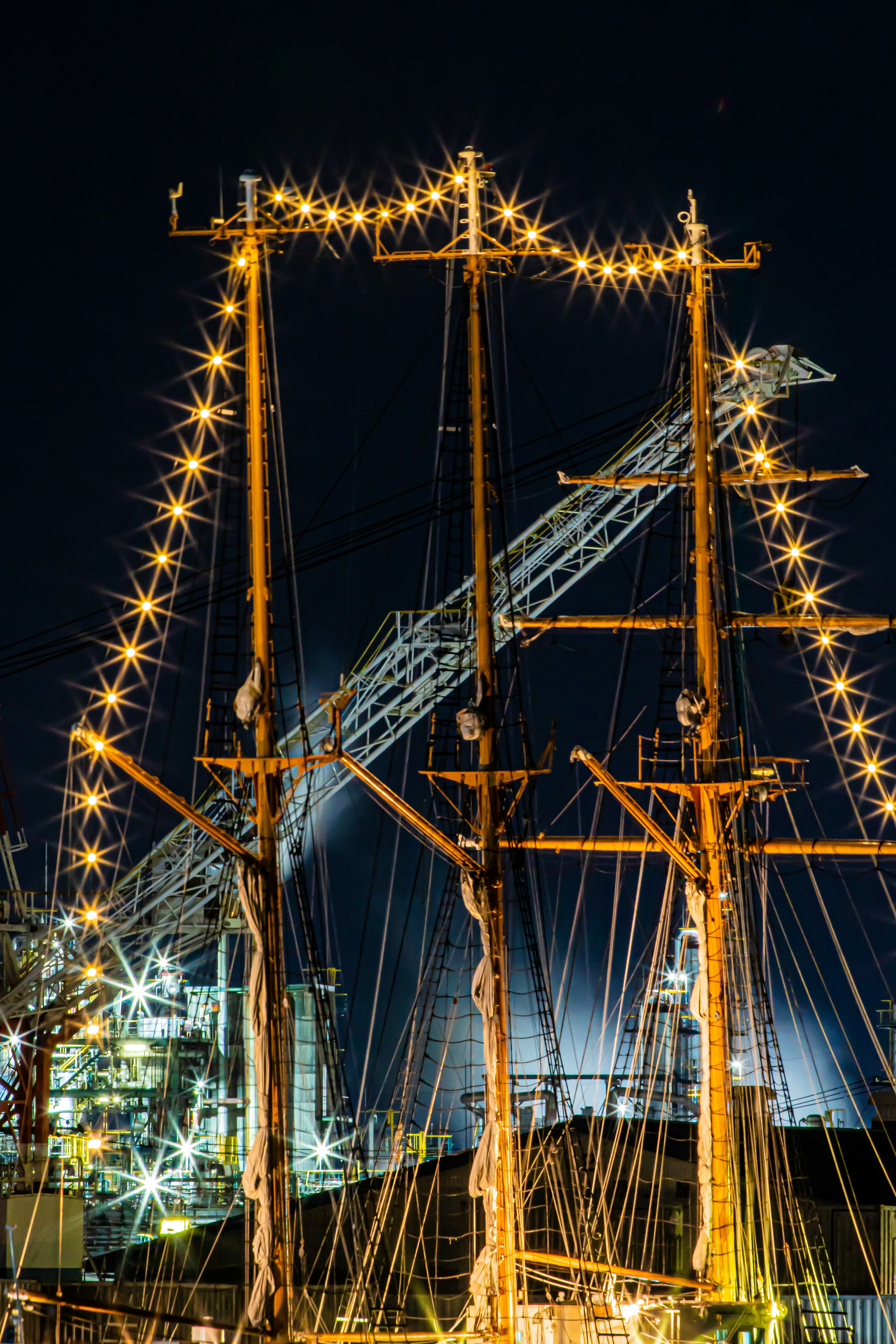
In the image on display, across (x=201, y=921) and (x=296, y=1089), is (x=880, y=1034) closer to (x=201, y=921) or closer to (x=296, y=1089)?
(x=296, y=1089)

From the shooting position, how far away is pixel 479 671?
2317 centimetres

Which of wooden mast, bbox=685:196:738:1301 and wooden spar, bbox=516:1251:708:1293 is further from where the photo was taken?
wooden mast, bbox=685:196:738:1301

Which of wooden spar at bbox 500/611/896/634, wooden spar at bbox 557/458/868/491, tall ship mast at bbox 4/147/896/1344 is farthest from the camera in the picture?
wooden spar at bbox 500/611/896/634

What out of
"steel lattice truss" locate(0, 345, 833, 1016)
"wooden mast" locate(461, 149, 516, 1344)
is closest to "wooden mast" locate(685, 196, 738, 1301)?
"wooden mast" locate(461, 149, 516, 1344)

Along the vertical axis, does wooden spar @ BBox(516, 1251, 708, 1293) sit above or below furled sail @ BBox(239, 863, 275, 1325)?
below

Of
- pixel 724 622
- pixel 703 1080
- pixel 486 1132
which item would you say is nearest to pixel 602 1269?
pixel 703 1080

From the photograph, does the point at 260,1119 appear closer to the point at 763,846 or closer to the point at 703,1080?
the point at 703,1080

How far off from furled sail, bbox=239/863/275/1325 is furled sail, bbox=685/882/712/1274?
8.01 metres

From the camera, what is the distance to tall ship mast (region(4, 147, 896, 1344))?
71.2 feet

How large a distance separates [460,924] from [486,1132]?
649 inches

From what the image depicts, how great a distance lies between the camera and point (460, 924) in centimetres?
3834

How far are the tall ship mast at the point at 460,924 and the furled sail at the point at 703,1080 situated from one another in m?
0.05

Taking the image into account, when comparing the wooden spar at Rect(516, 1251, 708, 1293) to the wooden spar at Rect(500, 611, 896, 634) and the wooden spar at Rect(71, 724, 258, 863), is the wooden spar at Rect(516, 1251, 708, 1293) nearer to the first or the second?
the wooden spar at Rect(71, 724, 258, 863)

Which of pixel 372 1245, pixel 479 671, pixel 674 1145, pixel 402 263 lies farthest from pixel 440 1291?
pixel 402 263
